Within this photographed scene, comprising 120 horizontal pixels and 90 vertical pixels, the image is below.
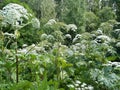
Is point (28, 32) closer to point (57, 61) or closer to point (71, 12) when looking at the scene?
point (57, 61)

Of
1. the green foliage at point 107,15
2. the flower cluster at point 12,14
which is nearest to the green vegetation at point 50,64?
the flower cluster at point 12,14

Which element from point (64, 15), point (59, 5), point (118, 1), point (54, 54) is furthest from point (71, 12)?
point (54, 54)

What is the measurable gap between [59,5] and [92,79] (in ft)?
106

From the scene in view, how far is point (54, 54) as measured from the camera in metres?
4.79

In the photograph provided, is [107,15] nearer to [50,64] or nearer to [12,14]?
[50,64]

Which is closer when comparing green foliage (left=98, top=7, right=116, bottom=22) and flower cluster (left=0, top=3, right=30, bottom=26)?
flower cluster (left=0, top=3, right=30, bottom=26)

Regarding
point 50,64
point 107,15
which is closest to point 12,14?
point 50,64

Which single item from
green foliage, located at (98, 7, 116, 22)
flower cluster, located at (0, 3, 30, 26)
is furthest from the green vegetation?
green foliage, located at (98, 7, 116, 22)

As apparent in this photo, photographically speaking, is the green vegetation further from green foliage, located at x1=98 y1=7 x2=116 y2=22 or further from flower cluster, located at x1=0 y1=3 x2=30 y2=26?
green foliage, located at x1=98 y1=7 x2=116 y2=22

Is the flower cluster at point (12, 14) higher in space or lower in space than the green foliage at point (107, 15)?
lower

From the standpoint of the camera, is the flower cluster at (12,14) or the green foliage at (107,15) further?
the green foliage at (107,15)

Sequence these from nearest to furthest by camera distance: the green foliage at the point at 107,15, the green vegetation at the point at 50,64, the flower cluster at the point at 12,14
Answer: the flower cluster at the point at 12,14, the green vegetation at the point at 50,64, the green foliage at the point at 107,15

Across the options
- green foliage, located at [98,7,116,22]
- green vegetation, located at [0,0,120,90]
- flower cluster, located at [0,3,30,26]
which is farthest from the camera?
green foliage, located at [98,7,116,22]

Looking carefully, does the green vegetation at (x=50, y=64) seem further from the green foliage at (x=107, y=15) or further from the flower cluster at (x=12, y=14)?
the green foliage at (x=107, y=15)
